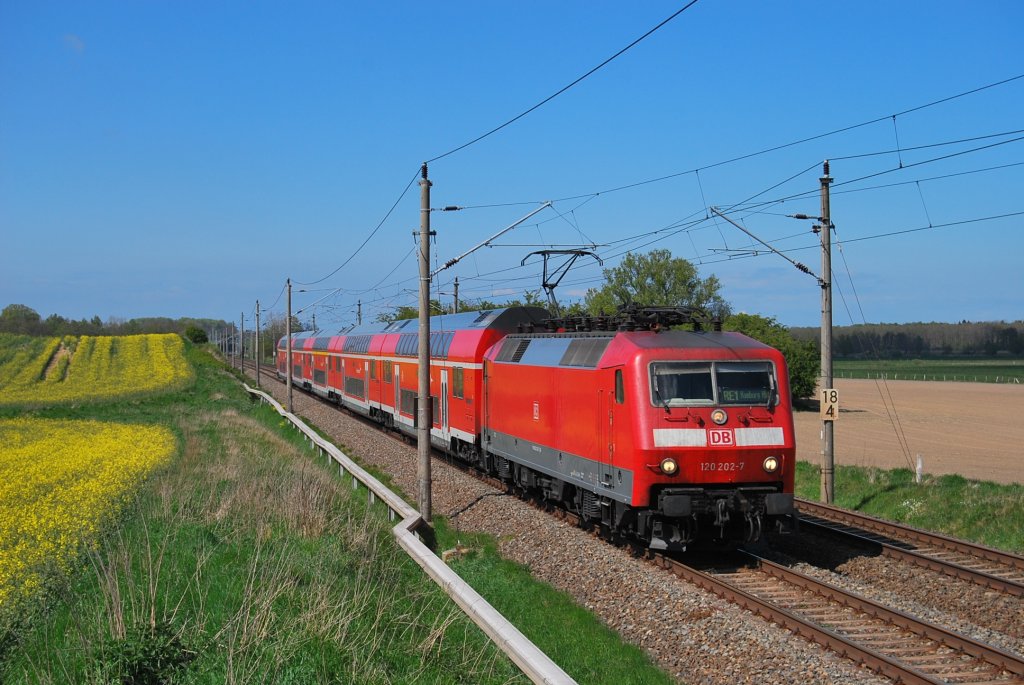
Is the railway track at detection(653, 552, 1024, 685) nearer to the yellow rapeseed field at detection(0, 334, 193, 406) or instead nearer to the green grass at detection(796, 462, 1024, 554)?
the green grass at detection(796, 462, 1024, 554)

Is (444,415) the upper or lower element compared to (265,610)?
upper

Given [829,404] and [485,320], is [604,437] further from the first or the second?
[485,320]

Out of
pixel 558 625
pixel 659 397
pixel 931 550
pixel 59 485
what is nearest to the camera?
pixel 558 625

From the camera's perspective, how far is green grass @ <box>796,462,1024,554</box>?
15453mm

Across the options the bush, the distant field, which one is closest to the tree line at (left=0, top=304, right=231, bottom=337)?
the bush

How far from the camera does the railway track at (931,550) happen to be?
1212 cm

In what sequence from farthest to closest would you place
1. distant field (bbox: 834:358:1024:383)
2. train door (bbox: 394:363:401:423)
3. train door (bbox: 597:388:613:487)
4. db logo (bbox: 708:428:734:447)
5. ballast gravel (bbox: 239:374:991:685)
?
distant field (bbox: 834:358:1024:383) → train door (bbox: 394:363:401:423) → train door (bbox: 597:388:613:487) → db logo (bbox: 708:428:734:447) → ballast gravel (bbox: 239:374:991:685)

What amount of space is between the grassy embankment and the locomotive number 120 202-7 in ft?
8.90

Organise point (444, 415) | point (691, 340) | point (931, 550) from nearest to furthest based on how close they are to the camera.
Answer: point (691, 340)
point (931, 550)
point (444, 415)

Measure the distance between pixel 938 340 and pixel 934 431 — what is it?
336 feet

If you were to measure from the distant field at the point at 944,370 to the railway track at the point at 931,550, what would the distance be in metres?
71.8

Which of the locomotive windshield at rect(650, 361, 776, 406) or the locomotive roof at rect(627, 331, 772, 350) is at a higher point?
the locomotive roof at rect(627, 331, 772, 350)

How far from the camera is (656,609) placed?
440 inches

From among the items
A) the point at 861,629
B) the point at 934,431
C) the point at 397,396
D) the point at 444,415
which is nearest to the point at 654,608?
the point at 861,629
